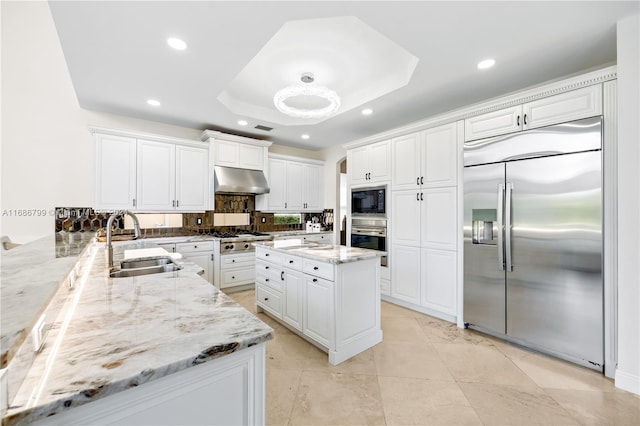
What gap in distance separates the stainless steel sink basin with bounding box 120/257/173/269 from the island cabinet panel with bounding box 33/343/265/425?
147cm

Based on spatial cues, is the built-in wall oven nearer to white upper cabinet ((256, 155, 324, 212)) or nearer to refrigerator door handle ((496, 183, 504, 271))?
refrigerator door handle ((496, 183, 504, 271))

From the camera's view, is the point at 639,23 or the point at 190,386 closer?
the point at 190,386

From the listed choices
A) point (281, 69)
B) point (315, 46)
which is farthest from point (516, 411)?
point (281, 69)

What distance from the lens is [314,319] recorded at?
2.43 metres

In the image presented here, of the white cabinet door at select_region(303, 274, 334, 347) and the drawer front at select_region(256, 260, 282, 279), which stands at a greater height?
the drawer front at select_region(256, 260, 282, 279)

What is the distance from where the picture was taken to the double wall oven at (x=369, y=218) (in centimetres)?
390

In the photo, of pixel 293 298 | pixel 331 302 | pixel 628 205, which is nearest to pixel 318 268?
pixel 331 302

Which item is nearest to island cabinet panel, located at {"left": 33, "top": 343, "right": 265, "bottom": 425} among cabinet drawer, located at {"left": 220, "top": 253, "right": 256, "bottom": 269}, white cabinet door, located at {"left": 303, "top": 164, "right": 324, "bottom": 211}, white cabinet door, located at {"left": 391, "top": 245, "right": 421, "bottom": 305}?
white cabinet door, located at {"left": 391, "top": 245, "right": 421, "bottom": 305}

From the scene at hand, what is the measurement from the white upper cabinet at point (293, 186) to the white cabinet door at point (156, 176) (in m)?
1.60

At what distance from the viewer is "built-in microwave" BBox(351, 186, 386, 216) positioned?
3908mm

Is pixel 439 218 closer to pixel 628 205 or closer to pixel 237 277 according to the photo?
pixel 628 205

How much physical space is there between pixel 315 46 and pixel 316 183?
337 centimetres

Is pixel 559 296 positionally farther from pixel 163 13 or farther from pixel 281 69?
pixel 163 13

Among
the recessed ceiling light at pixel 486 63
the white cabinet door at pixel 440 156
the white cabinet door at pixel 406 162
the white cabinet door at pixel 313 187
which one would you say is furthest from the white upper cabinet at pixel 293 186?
the recessed ceiling light at pixel 486 63
